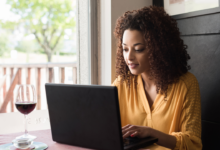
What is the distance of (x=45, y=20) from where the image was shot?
1918 mm

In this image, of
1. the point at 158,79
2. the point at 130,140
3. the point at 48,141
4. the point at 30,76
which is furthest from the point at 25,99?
the point at 30,76

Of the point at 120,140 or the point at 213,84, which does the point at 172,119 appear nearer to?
the point at 213,84

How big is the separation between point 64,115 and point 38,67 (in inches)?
42.6

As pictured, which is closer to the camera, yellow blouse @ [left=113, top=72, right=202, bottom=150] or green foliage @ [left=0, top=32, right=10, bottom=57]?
yellow blouse @ [left=113, top=72, right=202, bottom=150]

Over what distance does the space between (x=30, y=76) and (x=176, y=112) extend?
1.20 metres

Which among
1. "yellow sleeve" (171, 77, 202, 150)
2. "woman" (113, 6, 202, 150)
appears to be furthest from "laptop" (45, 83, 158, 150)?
"woman" (113, 6, 202, 150)

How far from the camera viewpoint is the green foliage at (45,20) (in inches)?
69.4

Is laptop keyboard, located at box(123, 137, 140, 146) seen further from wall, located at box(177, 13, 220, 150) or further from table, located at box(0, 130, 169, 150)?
wall, located at box(177, 13, 220, 150)

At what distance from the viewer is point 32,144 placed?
1.00 metres

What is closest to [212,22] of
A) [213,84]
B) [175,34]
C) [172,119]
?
[175,34]

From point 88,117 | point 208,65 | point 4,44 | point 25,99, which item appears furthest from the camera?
point 4,44

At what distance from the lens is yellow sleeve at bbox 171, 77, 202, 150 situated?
1186mm

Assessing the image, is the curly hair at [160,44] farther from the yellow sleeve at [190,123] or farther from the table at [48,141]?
the table at [48,141]

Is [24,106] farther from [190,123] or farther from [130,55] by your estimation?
[190,123]
